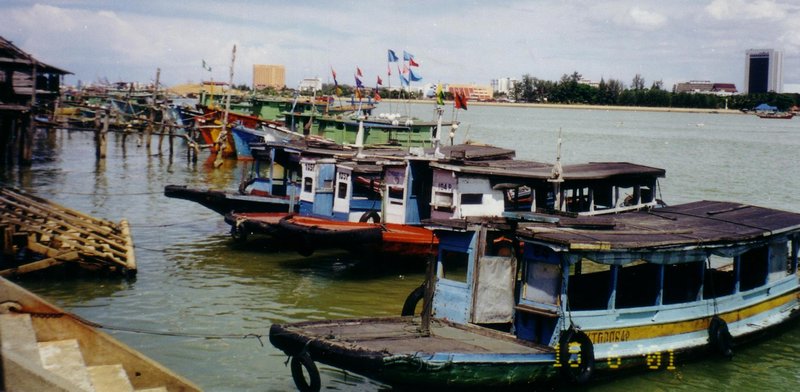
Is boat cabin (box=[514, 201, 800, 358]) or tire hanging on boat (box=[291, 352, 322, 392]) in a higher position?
boat cabin (box=[514, 201, 800, 358])

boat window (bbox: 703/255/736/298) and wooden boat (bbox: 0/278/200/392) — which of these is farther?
boat window (bbox: 703/255/736/298)

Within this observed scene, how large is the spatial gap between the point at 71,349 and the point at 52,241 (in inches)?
368

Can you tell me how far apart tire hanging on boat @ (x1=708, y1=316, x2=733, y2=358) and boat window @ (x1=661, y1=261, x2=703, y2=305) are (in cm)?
60

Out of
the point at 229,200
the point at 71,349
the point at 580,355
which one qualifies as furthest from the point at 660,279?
the point at 229,200

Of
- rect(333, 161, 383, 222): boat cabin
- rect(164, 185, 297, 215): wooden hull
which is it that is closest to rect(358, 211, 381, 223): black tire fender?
rect(333, 161, 383, 222): boat cabin

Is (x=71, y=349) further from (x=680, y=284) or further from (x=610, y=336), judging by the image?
(x=680, y=284)

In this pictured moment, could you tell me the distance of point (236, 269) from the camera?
709 inches

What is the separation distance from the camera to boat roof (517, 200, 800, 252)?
10867mm

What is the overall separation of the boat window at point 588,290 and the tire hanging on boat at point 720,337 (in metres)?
1.65

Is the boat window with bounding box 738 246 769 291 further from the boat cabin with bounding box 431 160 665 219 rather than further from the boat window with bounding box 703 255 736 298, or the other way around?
the boat cabin with bounding box 431 160 665 219

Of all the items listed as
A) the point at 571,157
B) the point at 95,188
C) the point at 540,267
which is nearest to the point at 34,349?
the point at 540,267

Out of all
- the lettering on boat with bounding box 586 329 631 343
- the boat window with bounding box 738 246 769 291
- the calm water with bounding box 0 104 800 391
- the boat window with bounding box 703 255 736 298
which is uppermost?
the boat window with bounding box 738 246 769 291

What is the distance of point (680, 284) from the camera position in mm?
14367

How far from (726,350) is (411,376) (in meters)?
5.93
